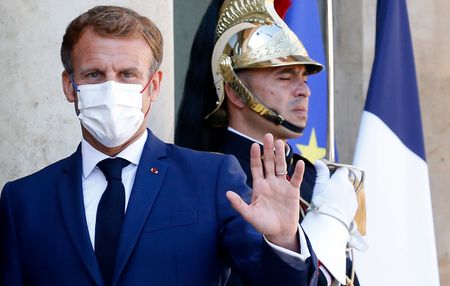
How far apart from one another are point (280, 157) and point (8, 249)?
2.75ft

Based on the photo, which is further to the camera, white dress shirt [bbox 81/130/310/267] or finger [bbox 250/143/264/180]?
white dress shirt [bbox 81/130/310/267]

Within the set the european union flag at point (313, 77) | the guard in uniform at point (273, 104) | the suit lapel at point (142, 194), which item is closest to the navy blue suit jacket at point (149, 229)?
the suit lapel at point (142, 194)

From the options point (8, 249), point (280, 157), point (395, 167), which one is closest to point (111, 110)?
point (8, 249)

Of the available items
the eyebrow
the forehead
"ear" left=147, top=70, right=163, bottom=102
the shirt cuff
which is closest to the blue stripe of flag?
the eyebrow

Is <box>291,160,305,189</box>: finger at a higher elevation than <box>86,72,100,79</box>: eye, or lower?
lower

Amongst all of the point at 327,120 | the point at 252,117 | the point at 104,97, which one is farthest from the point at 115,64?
the point at 327,120

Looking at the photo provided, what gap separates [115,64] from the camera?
3.10 metres

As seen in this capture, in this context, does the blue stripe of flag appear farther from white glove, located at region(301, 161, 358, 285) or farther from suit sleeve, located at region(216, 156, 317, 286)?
suit sleeve, located at region(216, 156, 317, 286)

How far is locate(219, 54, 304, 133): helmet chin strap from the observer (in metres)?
4.31

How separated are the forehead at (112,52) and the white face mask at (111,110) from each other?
63 millimetres

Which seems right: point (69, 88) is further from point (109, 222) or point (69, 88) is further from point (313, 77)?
point (313, 77)

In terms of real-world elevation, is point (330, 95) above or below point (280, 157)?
below

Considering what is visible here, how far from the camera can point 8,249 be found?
3.05 m

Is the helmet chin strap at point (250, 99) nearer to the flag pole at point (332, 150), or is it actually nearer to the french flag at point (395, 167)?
the flag pole at point (332, 150)
